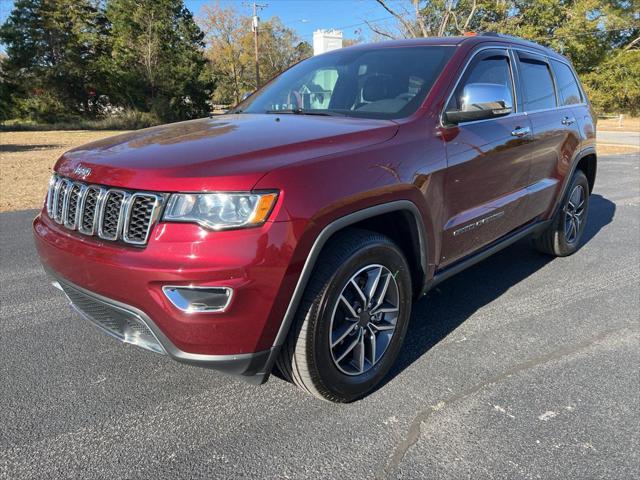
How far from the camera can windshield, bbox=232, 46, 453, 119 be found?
3018 millimetres

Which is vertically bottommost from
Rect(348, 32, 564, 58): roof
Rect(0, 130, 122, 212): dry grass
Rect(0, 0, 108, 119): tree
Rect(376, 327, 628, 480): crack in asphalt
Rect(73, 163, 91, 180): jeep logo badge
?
Rect(376, 327, 628, 480): crack in asphalt

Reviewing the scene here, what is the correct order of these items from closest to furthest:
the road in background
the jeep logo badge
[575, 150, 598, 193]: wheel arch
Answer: the jeep logo badge, [575, 150, 598, 193]: wheel arch, the road in background

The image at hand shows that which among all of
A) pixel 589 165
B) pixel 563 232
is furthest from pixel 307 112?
pixel 589 165

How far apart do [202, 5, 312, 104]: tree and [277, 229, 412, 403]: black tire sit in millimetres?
63170

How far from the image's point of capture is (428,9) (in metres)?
26.6

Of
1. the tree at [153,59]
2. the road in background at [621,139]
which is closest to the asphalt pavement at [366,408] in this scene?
the road in background at [621,139]

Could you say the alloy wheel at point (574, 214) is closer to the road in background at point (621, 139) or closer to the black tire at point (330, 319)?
the black tire at point (330, 319)

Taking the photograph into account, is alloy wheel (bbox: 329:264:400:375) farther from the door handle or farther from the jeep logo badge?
the door handle

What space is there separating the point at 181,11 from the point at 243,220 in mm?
41010

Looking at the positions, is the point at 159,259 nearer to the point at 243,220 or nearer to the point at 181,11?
the point at 243,220

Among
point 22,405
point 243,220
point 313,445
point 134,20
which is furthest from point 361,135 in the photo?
point 134,20

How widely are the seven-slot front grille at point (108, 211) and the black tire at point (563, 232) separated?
12.3 feet

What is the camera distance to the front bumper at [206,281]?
1943 millimetres

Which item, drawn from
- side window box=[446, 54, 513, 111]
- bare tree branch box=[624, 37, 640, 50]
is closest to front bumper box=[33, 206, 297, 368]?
side window box=[446, 54, 513, 111]
